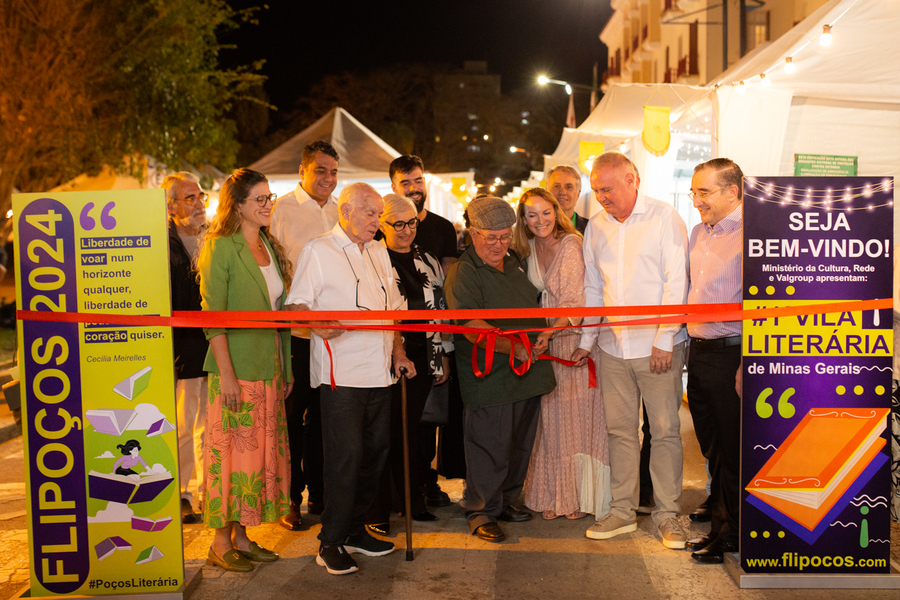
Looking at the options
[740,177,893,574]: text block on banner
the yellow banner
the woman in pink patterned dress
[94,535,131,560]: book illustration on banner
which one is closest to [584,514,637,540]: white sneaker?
the woman in pink patterned dress

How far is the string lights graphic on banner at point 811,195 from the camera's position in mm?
3336

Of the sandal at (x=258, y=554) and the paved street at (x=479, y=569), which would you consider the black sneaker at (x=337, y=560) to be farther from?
the sandal at (x=258, y=554)

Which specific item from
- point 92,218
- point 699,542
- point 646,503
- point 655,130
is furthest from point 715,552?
point 655,130

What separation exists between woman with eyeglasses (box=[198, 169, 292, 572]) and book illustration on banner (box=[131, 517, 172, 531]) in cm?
30

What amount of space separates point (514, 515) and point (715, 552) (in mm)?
1178

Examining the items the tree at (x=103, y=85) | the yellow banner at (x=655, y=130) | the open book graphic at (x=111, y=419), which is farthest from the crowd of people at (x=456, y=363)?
the tree at (x=103, y=85)

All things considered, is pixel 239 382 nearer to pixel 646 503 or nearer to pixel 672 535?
pixel 672 535

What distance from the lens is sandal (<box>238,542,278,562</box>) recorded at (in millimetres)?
3840

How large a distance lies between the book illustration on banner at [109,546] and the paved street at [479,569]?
431 mm

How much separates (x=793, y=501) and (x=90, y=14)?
12.6 meters

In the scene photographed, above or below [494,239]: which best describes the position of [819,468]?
below

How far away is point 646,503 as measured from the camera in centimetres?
463

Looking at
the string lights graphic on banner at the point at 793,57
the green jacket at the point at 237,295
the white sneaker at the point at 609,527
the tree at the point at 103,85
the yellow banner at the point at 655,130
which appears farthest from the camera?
the tree at the point at 103,85

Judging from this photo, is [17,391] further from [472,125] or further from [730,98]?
[472,125]
